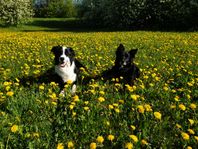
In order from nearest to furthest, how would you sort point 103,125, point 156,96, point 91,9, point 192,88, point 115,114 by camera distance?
point 103,125
point 115,114
point 156,96
point 192,88
point 91,9

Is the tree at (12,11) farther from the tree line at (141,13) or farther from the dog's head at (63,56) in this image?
the dog's head at (63,56)

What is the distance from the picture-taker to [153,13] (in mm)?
33750

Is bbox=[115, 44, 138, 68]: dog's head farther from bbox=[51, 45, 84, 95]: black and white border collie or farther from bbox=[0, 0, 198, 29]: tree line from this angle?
bbox=[0, 0, 198, 29]: tree line

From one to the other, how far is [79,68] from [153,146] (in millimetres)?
4047

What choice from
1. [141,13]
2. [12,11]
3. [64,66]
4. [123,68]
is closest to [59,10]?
[12,11]

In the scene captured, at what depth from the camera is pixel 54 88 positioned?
592 centimetres

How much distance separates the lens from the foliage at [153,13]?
30641 mm

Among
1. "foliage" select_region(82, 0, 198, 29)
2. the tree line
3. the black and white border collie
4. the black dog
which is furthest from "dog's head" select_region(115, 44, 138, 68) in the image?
"foliage" select_region(82, 0, 198, 29)

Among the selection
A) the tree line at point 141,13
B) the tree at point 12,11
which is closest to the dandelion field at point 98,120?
the tree line at point 141,13

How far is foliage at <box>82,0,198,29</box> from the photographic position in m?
30.6

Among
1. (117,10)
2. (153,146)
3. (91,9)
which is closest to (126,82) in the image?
(153,146)

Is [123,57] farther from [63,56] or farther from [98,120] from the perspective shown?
[98,120]

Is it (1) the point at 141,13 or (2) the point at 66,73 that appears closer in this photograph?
(2) the point at 66,73

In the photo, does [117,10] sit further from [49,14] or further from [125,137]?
[49,14]
